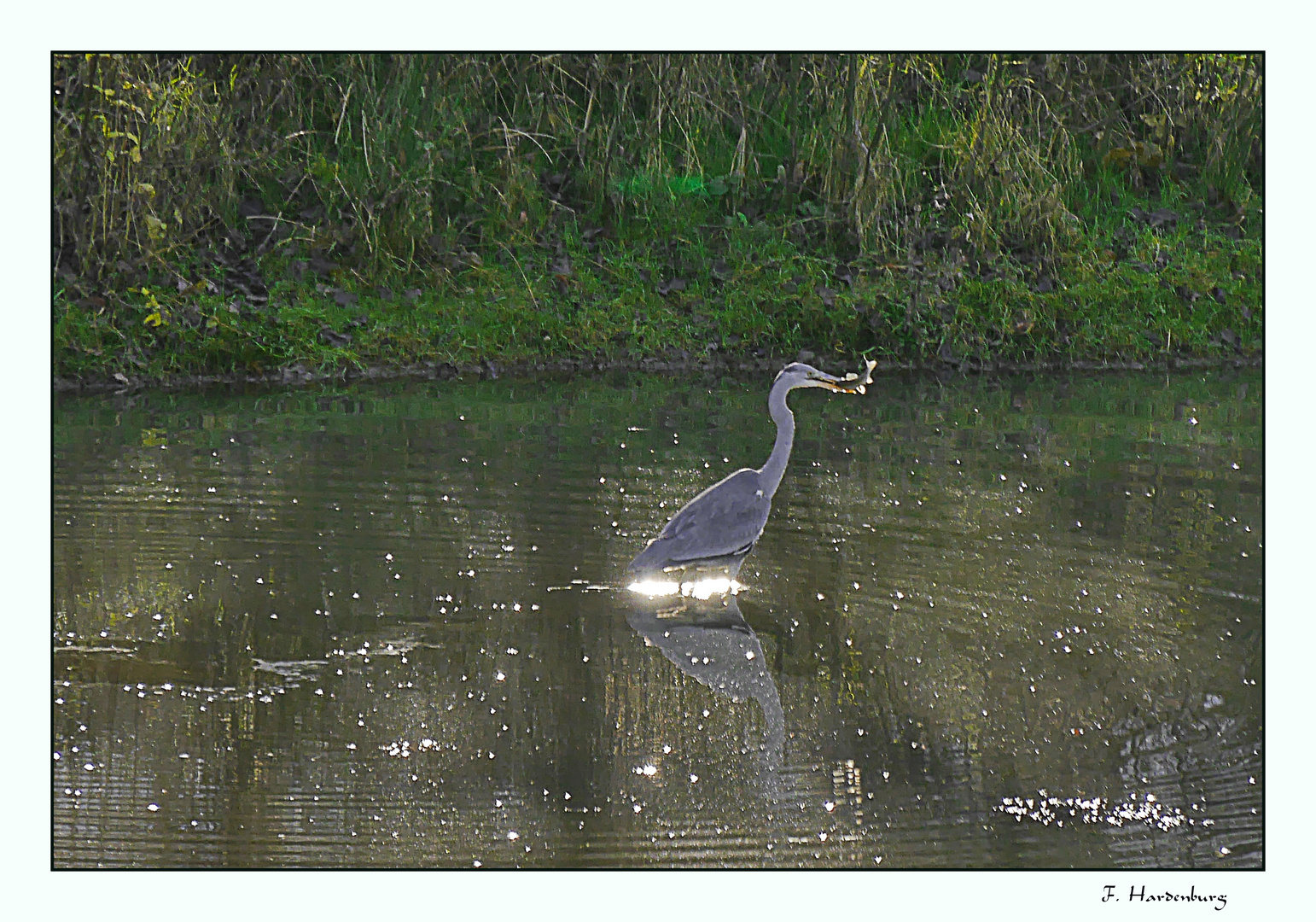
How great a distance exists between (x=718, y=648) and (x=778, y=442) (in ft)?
4.99

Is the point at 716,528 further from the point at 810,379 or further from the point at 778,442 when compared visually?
the point at 810,379

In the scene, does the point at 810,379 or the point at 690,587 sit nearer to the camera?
the point at 690,587

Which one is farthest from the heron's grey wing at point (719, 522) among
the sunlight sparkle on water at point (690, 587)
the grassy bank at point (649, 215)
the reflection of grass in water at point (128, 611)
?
the grassy bank at point (649, 215)

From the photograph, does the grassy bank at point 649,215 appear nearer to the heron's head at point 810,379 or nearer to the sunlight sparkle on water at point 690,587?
the heron's head at point 810,379

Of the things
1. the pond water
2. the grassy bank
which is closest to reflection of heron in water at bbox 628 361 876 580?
the pond water

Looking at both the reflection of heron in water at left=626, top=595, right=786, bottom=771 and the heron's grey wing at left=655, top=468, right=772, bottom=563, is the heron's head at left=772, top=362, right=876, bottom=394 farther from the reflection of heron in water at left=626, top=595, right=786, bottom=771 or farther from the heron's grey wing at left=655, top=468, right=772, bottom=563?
the reflection of heron in water at left=626, top=595, right=786, bottom=771

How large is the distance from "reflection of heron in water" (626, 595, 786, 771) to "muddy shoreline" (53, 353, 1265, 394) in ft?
22.2

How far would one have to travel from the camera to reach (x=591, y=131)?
1492 centimetres

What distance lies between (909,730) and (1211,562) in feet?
8.51

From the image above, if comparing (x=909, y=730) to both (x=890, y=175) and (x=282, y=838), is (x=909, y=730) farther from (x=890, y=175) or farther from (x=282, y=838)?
(x=890, y=175)

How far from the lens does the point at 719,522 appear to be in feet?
22.5

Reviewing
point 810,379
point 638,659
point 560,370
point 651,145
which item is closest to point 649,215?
point 651,145

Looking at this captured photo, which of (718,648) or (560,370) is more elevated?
(560,370)

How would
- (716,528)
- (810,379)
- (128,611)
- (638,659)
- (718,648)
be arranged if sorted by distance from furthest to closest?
1. (810,379)
2. (716,528)
3. (128,611)
4. (718,648)
5. (638,659)
